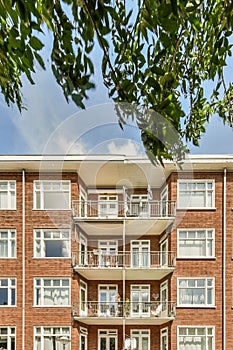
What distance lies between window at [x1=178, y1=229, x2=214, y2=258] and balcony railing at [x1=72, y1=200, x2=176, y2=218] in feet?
2.02

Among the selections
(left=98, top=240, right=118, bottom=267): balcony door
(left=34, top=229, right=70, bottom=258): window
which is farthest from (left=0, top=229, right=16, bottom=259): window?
(left=98, top=240, right=118, bottom=267): balcony door

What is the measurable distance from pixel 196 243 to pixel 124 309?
2.27 m

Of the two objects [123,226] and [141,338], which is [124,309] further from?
[123,226]

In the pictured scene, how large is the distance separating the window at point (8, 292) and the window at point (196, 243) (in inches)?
155

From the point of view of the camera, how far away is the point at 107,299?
13.8 meters

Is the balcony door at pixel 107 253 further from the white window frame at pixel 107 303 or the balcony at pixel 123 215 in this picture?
the white window frame at pixel 107 303

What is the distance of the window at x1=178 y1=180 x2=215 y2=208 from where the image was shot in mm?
13305

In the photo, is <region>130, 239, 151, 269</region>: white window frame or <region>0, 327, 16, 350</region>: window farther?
<region>130, 239, 151, 269</region>: white window frame

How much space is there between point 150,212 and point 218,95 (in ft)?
39.0

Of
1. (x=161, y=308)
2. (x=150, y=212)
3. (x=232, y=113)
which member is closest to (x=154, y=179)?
(x=150, y=212)

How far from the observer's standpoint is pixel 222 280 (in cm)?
1302

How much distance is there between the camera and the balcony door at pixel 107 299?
13430 millimetres

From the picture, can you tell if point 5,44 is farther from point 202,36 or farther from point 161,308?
point 161,308

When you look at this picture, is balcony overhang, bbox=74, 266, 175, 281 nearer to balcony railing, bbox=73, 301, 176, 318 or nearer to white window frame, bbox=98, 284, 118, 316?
white window frame, bbox=98, 284, 118, 316
